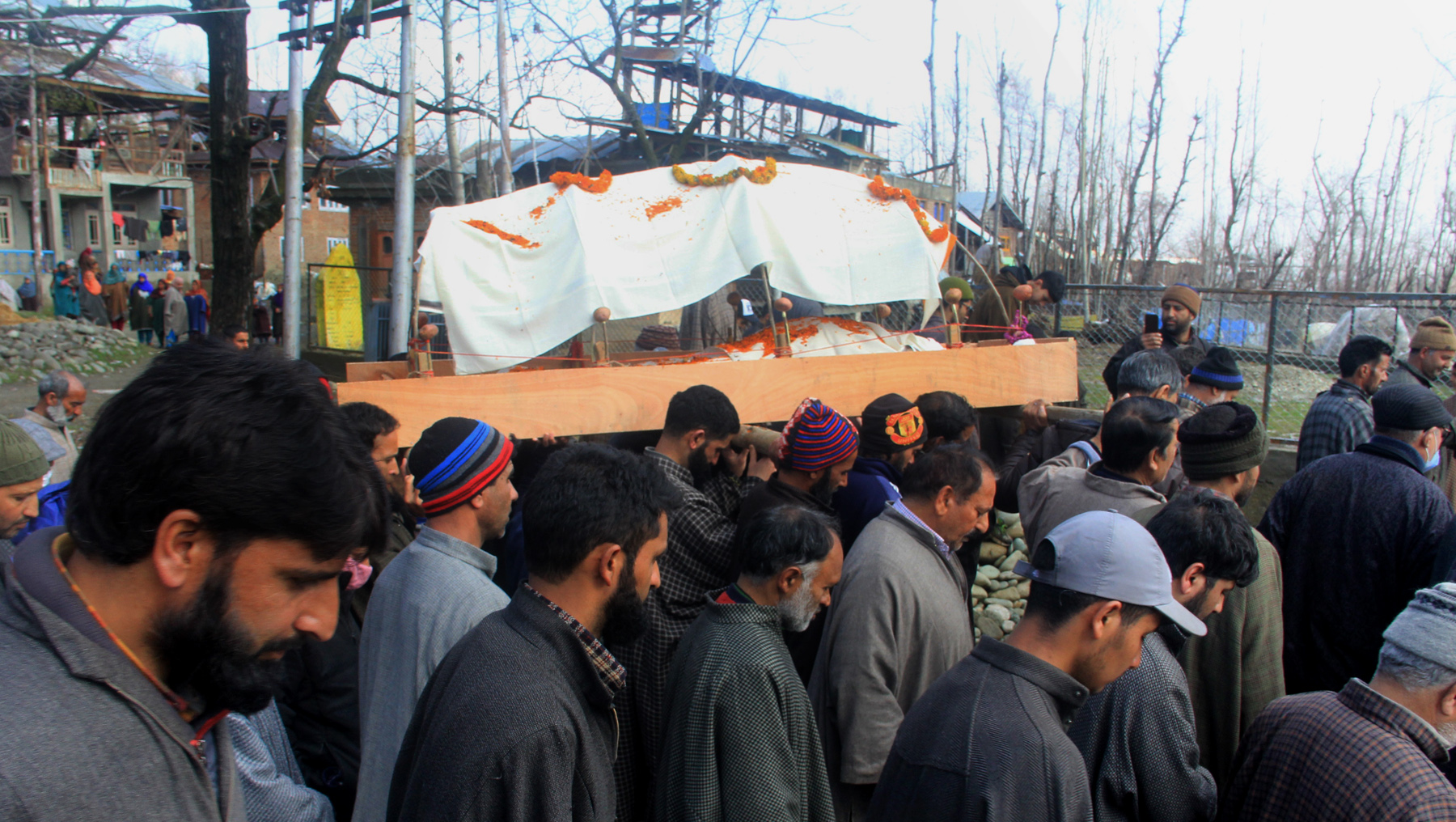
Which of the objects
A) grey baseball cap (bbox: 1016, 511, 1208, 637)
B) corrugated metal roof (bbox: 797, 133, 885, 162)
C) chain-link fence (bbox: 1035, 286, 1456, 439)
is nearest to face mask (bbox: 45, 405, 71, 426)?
grey baseball cap (bbox: 1016, 511, 1208, 637)

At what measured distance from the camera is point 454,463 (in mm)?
2725

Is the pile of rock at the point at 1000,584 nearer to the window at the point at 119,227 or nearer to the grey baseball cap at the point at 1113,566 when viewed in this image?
the grey baseball cap at the point at 1113,566

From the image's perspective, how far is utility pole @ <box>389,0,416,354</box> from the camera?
1046 cm

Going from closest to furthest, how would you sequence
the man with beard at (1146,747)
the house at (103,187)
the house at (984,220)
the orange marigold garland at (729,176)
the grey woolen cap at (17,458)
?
the man with beard at (1146,747) < the grey woolen cap at (17,458) < the orange marigold garland at (729,176) < the house at (103,187) < the house at (984,220)

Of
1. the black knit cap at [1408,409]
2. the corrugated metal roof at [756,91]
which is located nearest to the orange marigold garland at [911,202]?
the black knit cap at [1408,409]

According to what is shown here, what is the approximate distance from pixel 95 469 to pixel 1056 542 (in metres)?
1.85

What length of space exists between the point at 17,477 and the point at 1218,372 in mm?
5452

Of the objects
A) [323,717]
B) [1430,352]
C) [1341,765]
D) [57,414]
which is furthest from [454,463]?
[1430,352]

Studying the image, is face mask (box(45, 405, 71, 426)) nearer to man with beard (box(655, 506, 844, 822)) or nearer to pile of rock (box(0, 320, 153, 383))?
man with beard (box(655, 506, 844, 822))

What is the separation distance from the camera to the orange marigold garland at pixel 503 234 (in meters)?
6.28

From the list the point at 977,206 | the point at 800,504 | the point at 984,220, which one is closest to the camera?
the point at 800,504

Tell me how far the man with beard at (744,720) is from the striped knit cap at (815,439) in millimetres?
999

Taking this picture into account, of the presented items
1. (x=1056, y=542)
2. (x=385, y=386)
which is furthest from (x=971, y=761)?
(x=385, y=386)

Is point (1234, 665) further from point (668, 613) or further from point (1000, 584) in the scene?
point (1000, 584)
